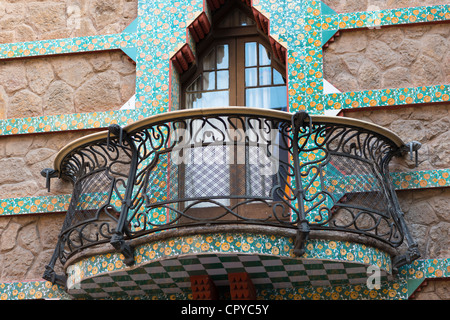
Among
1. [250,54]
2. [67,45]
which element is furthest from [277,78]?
[67,45]

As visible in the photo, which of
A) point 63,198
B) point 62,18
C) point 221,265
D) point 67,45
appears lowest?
point 221,265

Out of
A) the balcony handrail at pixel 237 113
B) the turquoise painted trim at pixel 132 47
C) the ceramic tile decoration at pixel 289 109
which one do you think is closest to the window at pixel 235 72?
the ceramic tile decoration at pixel 289 109

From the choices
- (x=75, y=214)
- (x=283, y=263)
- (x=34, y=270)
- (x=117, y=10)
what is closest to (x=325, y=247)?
(x=283, y=263)

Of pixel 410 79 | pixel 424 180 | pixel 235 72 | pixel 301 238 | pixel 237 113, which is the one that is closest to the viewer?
pixel 301 238

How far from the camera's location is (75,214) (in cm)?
875

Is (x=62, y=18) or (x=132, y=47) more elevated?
(x=62, y=18)

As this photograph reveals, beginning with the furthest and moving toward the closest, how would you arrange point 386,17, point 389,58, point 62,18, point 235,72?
point 62,18
point 235,72
point 386,17
point 389,58

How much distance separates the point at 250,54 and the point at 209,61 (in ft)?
1.63

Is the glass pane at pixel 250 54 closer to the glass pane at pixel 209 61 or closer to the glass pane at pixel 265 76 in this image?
the glass pane at pixel 265 76

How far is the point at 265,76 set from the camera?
968 cm

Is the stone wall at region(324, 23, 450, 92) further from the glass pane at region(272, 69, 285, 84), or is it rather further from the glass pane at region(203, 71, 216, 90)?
the glass pane at region(203, 71, 216, 90)

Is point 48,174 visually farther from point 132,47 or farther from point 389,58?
point 389,58

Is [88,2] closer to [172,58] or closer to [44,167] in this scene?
[172,58]

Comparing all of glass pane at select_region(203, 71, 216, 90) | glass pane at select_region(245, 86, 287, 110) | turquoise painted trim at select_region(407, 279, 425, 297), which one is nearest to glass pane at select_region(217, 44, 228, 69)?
glass pane at select_region(203, 71, 216, 90)
